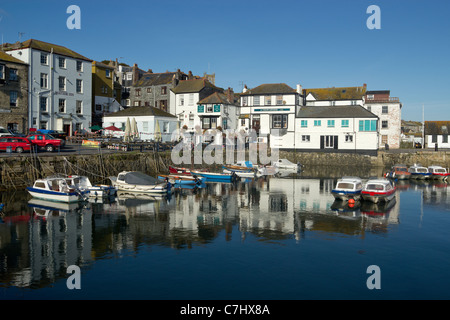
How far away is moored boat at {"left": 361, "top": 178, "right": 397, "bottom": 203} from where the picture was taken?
33.2m

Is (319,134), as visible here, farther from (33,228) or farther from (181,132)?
(33,228)

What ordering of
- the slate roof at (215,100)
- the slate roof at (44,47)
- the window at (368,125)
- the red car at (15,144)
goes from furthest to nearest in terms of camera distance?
the slate roof at (215,100) < the window at (368,125) < the slate roof at (44,47) < the red car at (15,144)

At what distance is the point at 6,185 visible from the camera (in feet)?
118

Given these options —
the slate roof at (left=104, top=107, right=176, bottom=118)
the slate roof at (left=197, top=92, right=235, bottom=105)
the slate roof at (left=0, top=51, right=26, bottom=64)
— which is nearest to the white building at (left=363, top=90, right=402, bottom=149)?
the slate roof at (left=197, top=92, right=235, bottom=105)

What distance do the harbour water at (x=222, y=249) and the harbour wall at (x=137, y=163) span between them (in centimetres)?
279

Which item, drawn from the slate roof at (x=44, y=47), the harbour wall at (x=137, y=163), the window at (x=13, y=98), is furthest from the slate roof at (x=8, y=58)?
the harbour wall at (x=137, y=163)

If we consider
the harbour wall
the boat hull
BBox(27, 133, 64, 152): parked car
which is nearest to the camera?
the boat hull

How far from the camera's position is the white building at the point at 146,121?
6606 centimetres

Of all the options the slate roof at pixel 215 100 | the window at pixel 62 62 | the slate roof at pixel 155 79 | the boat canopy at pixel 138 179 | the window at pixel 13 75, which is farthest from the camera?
Answer: the slate roof at pixel 155 79

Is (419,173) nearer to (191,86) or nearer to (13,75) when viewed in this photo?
(191,86)

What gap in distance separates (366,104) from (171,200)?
62.2 metres

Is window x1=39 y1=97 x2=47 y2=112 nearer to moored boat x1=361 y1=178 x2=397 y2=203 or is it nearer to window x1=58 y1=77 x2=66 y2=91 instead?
window x1=58 y1=77 x2=66 y2=91

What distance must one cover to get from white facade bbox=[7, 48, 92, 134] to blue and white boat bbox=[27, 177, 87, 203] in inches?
1159

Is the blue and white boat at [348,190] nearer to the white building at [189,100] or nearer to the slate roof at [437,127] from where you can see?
the white building at [189,100]
